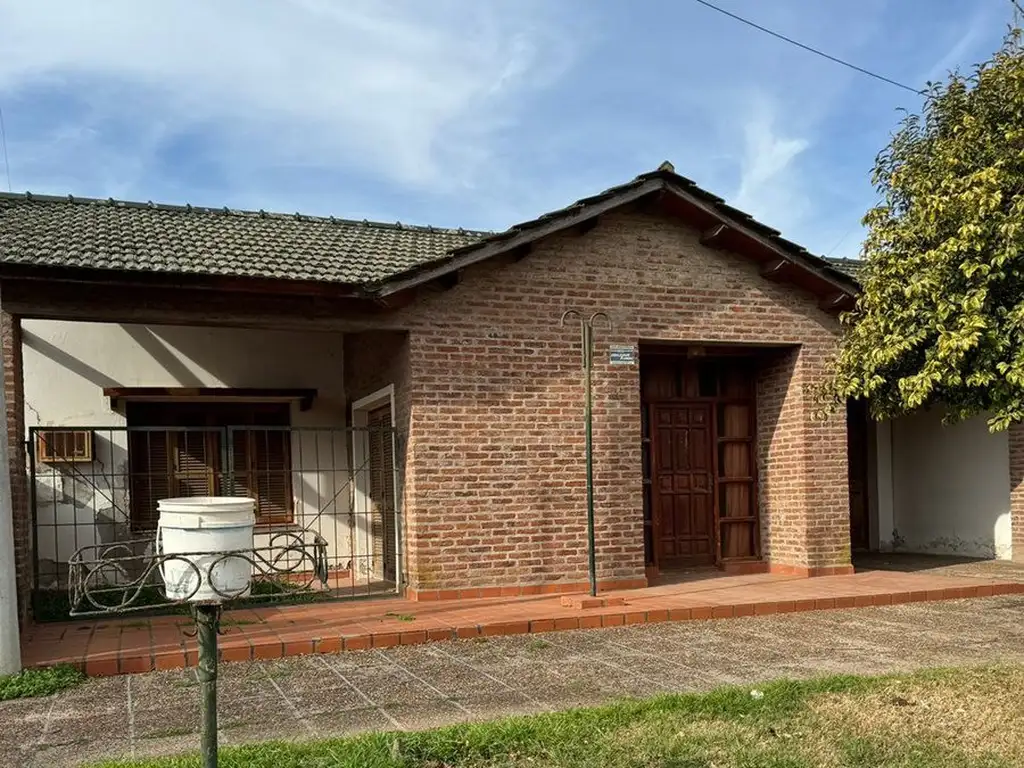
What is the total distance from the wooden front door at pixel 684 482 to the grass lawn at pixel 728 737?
535 centimetres

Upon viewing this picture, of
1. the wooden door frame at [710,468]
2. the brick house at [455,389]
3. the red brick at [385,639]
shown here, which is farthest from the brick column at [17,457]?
the wooden door frame at [710,468]

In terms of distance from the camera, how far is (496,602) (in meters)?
8.88

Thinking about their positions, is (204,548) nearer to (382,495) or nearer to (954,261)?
(954,261)

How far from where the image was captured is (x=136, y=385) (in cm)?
1109

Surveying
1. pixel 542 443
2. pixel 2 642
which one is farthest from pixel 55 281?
pixel 542 443

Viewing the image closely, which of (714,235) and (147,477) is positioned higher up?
(714,235)

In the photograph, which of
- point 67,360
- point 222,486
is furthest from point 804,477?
point 67,360

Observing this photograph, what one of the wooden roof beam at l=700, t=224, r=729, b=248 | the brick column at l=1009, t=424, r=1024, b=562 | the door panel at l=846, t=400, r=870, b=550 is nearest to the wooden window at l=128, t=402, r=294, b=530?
the wooden roof beam at l=700, t=224, r=729, b=248

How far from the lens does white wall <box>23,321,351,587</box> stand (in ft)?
35.0

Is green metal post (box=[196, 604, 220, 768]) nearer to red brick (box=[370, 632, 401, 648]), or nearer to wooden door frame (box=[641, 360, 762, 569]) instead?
red brick (box=[370, 632, 401, 648])

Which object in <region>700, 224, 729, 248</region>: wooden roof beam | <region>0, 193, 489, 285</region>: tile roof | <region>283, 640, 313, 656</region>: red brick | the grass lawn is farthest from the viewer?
<region>700, 224, 729, 248</region>: wooden roof beam

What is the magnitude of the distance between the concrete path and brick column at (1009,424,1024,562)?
396cm

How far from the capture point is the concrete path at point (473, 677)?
5164 mm

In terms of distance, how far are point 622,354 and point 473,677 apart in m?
4.34
